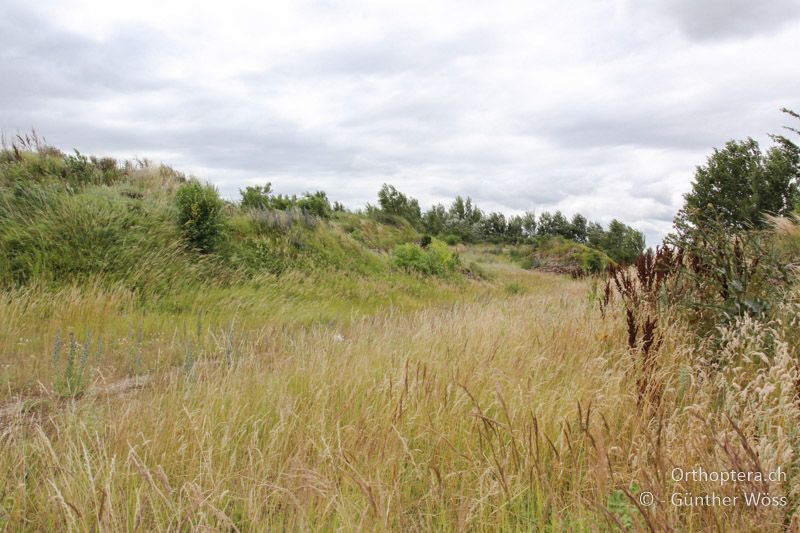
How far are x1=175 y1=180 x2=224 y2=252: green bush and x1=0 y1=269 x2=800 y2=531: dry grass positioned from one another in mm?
6602

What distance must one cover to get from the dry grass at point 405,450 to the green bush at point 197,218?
6602 mm

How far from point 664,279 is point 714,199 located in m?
23.9

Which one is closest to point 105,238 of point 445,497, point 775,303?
point 445,497

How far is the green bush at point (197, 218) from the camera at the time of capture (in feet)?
32.1

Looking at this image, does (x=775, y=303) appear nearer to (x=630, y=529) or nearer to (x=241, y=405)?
(x=630, y=529)

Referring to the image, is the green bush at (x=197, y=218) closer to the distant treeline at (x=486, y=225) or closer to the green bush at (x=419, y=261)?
the green bush at (x=419, y=261)

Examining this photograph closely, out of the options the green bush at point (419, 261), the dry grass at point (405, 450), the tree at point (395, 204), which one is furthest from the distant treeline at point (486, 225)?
the dry grass at point (405, 450)

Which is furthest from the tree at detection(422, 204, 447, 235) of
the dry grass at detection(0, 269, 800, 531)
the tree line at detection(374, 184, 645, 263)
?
Answer: the dry grass at detection(0, 269, 800, 531)

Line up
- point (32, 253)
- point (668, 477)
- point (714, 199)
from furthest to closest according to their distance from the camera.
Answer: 1. point (714, 199)
2. point (32, 253)
3. point (668, 477)

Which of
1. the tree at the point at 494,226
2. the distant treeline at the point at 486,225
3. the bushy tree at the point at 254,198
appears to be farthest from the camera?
the tree at the point at 494,226

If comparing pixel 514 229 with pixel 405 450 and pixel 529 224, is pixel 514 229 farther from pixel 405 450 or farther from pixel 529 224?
pixel 405 450

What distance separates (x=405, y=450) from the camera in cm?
206

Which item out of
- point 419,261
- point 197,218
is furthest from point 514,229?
point 197,218

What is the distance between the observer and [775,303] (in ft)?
13.6
